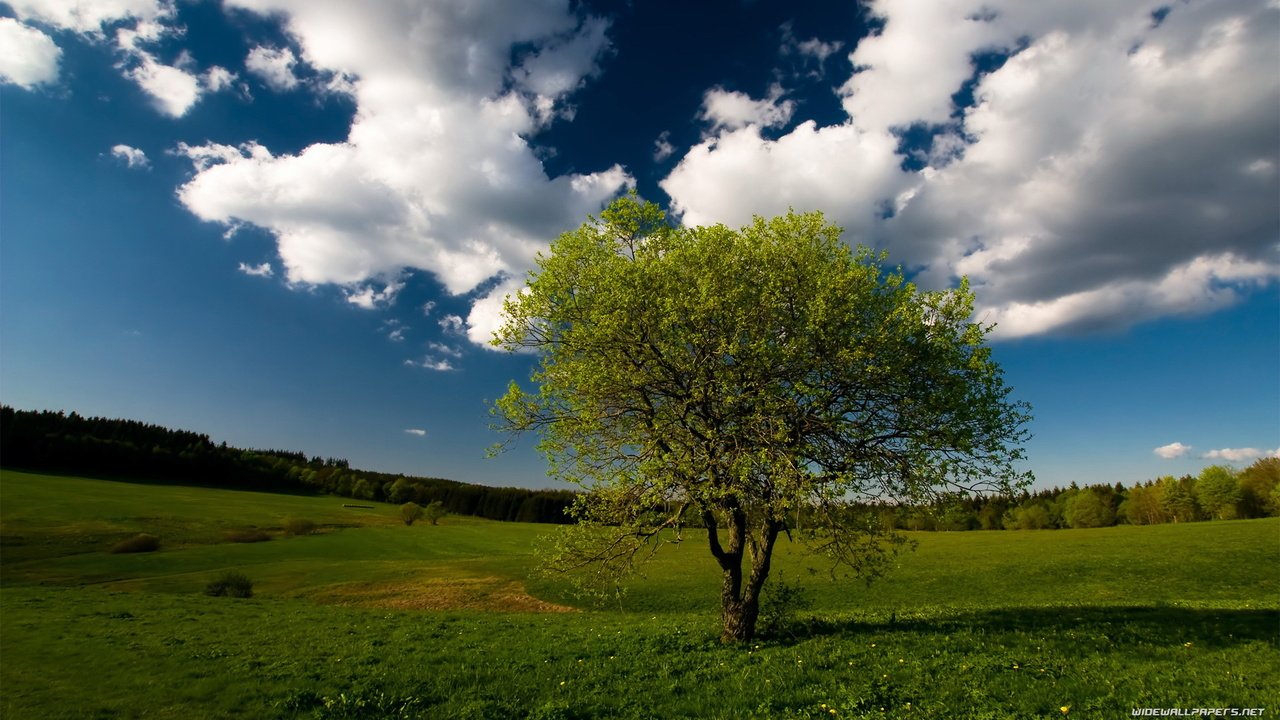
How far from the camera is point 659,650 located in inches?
672

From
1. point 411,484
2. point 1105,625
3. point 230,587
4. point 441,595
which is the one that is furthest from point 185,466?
point 1105,625

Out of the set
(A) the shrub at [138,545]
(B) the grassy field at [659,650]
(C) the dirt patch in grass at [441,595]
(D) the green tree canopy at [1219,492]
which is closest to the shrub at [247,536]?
(A) the shrub at [138,545]

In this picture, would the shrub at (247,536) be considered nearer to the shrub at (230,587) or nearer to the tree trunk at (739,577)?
the shrub at (230,587)

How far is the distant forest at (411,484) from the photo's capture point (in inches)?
4323

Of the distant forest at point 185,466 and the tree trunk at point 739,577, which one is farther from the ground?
the tree trunk at point 739,577

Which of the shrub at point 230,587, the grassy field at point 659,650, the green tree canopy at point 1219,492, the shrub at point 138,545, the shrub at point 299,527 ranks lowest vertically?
the shrub at point 299,527

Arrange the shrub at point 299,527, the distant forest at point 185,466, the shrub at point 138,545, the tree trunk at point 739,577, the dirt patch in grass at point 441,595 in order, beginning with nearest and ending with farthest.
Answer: the tree trunk at point 739,577, the dirt patch in grass at point 441,595, the shrub at point 138,545, the shrub at point 299,527, the distant forest at point 185,466

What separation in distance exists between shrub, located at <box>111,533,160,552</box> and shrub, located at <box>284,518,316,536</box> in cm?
2435

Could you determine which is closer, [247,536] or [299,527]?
[247,536]

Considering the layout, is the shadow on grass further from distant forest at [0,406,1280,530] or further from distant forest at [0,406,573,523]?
distant forest at [0,406,573,523]

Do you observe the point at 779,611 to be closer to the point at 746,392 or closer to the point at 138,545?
the point at 746,392

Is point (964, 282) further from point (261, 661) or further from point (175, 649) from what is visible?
point (175, 649)

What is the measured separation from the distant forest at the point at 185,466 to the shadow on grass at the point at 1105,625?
460 feet

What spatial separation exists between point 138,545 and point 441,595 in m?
54.3
